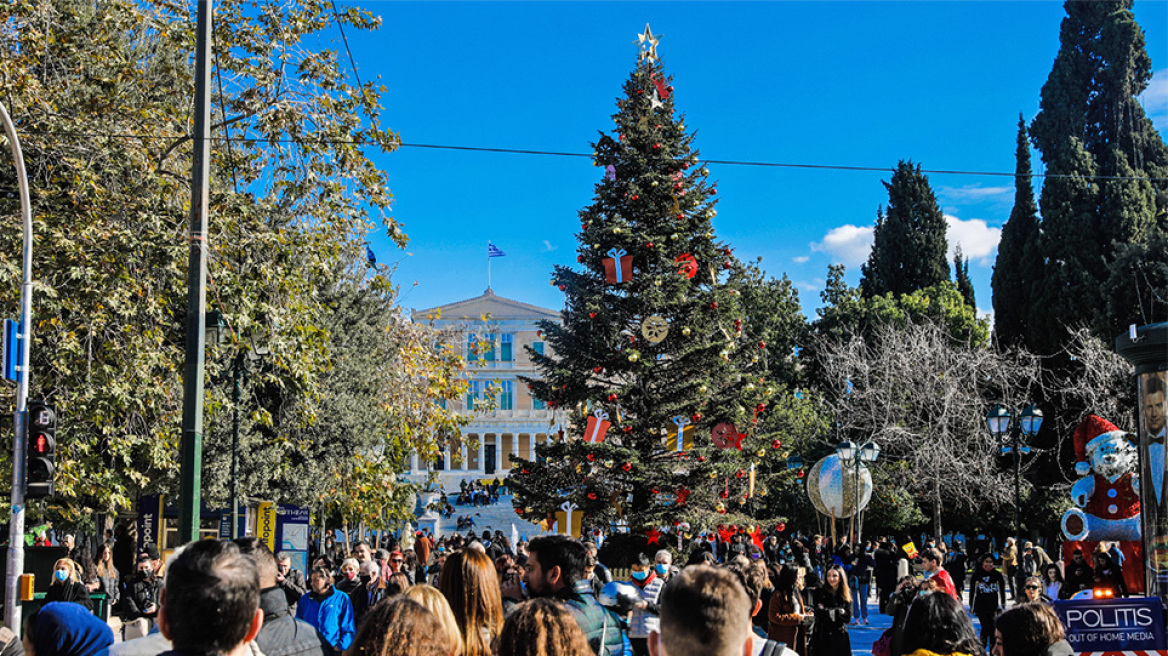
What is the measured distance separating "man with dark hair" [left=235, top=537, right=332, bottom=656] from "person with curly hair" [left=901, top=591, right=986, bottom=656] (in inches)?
113

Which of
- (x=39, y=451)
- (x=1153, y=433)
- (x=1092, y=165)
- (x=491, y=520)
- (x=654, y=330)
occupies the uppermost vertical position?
(x=1092, y=165)

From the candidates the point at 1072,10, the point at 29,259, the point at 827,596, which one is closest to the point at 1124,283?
the point at 1072,10

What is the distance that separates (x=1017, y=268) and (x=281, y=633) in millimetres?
41037

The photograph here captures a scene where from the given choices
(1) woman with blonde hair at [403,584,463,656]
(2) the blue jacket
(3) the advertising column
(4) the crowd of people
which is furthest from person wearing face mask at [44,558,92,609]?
(3) the advertising column

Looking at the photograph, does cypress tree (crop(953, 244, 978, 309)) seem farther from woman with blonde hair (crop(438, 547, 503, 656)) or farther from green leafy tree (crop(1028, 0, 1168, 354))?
woman with blonde hair (crop(438, 547, 503, 656))

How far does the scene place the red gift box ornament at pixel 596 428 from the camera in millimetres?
24312

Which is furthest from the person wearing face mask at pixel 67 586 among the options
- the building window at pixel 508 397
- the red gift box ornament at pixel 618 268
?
the building window at pixel 508 397

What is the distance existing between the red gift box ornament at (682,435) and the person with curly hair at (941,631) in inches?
756

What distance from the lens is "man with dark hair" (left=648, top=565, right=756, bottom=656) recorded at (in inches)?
122

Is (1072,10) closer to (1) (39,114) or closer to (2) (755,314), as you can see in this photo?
(2) (755,314)

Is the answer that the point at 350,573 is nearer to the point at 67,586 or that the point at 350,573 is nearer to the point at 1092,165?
the point at 67,586

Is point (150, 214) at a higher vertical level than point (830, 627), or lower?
higher

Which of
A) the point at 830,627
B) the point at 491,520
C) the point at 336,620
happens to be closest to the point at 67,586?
the point at 336,620

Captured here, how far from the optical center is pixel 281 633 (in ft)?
16.4
